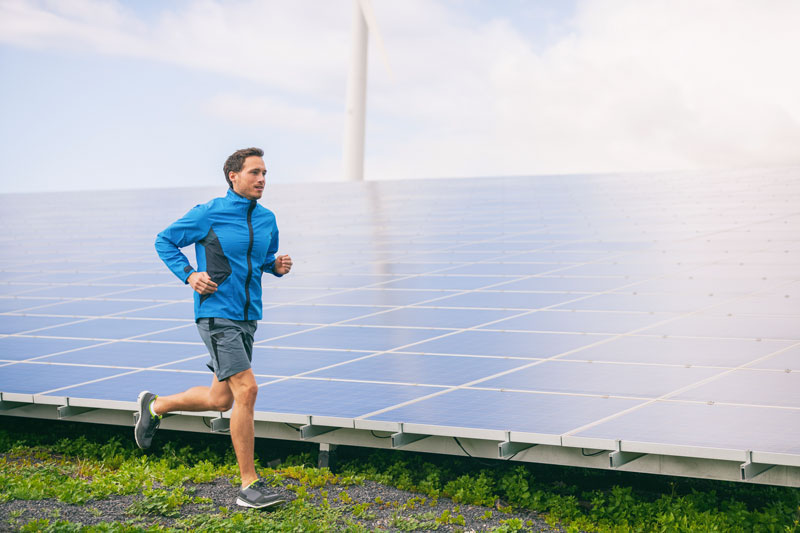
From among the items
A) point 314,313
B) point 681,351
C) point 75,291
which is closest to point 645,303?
point 681,351

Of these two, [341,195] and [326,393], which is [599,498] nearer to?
[326,393]

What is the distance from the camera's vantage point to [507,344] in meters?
12.0

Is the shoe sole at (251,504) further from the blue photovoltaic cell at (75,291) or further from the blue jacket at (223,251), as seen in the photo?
the blue photovoltaic cell at (75,291)

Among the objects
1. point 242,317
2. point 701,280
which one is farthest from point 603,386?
point 701,280

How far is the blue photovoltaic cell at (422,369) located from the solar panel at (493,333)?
0.04m

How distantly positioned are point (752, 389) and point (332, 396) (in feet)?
13.0

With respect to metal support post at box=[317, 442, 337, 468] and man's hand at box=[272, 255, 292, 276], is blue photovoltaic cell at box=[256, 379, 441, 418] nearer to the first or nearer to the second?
metal support post at box=[317, 442, 337, 468]

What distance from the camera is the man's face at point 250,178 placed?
26.0 feet

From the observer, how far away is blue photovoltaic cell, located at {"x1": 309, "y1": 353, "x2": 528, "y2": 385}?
34.9 ft

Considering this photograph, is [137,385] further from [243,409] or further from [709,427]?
[709,427]

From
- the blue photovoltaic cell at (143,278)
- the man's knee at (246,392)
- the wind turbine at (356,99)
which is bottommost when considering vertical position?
the man's knee at (246,392)

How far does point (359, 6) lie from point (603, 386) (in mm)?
38224

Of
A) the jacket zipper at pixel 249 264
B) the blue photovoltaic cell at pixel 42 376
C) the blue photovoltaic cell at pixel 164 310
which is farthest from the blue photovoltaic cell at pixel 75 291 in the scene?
the jacket zipper at pixel 249 264

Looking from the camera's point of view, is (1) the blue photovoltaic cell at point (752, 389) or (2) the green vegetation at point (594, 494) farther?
(1) the blue photovoltaic cell at point (752, 389)
